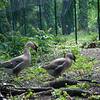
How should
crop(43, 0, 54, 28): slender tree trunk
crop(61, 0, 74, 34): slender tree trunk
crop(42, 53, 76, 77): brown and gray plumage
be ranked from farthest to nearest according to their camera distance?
crop(43, 0, 54, 28): slender tree trunk, crop(61, 0, 74, 34): slender tree trunk, crop(42, 53, 76, 77): brown and gray plumage

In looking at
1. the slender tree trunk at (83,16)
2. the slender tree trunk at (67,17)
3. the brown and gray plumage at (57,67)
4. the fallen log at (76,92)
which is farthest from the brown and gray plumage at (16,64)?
the slender tree trunk at (83,16)

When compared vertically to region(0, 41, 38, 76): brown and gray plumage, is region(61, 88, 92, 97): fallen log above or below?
below

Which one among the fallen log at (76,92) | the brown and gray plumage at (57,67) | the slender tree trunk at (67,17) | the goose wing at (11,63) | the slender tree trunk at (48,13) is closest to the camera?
the fallen log at (76,92)

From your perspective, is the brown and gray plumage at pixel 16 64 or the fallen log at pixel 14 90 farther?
the brown and gray plumage at pixel 16 64

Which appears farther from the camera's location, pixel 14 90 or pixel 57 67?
pixel 57 67

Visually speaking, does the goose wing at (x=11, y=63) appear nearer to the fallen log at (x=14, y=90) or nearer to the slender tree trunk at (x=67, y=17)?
the fallen log at (x=14, y=90)

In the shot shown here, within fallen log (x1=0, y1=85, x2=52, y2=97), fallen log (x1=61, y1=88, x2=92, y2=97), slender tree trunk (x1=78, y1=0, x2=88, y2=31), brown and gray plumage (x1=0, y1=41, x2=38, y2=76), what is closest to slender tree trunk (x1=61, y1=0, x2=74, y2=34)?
slender tree trunk (x1=78, y1=0, x2=88, y2=31)

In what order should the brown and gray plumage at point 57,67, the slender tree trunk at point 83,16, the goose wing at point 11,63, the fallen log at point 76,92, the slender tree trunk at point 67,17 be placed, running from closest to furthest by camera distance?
1. the fallen log at point 76,92
2. the brown and gray plumage at point 57,67
3. the goose wing at point 11,63
4. the slender tree trunk at point 67,17
5. the slender tree trunk at point 83,16

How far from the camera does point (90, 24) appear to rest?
25906 millimetres

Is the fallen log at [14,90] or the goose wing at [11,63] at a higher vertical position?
the goose wing at [11,63]

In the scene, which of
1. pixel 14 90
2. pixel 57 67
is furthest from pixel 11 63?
pixel 14 90

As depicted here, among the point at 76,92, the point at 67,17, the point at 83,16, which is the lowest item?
the point at 83,16

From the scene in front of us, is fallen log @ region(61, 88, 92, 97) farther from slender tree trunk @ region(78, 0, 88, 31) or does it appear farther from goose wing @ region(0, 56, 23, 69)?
slender tree trunk @ region(78, 0, 88, 31)

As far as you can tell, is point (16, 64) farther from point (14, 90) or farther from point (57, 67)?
point (14, 90)
